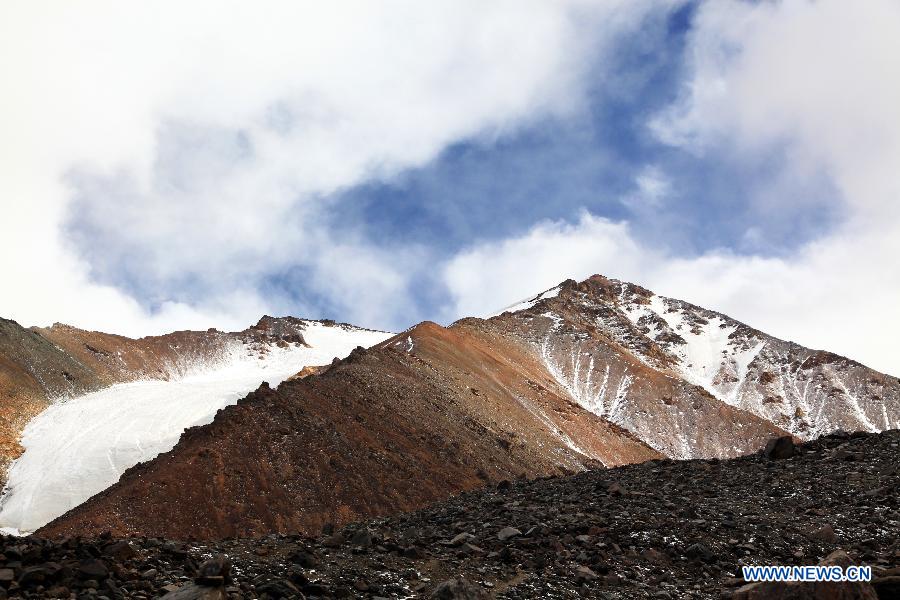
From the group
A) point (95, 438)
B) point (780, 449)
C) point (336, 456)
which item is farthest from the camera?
point (95, 438)

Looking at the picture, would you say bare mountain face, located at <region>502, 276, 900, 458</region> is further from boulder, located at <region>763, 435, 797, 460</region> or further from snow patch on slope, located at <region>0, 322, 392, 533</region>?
boulder, located at <region>763, 435, 797, 460</region>

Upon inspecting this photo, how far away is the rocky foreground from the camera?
12.1 m

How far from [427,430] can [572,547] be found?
3111 cm

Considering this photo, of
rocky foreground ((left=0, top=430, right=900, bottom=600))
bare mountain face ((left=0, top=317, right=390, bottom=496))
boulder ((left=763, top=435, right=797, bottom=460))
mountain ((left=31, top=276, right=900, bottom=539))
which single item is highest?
bare mountain face ((left=0, top=317, right=390, bottom=496))

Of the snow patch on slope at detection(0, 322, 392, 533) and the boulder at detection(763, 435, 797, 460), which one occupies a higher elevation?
the snow patch on slope at detection(0, 322, 392, 533)

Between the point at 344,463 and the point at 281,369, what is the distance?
82.1 metres

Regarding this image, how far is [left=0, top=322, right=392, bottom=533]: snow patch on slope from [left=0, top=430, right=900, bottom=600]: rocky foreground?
35171 millimetres

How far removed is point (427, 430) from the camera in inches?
1874

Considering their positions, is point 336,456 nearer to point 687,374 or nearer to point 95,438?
point 95,438

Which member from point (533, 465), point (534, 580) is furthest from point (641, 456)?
point (534, 580)

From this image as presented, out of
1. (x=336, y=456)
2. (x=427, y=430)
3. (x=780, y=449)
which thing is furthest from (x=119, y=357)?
(x=780, y=449)

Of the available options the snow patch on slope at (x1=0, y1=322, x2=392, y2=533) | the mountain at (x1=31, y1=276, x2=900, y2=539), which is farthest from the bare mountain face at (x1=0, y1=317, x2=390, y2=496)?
the mountain at (x1=31, y1=276, x2=900, y2=539)

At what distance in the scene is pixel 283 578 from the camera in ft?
42.0

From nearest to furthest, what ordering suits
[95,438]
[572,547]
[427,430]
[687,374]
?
[572,547], [427,430], [95,438], [687,374]
